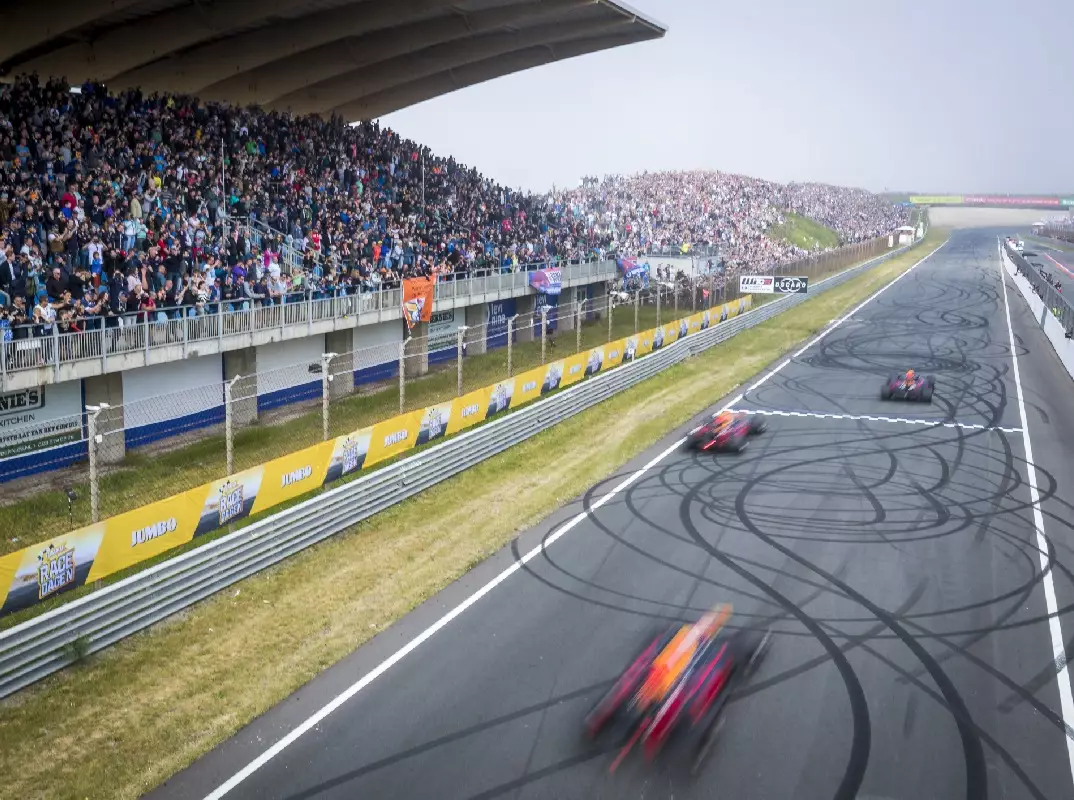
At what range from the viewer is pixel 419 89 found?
40000mm

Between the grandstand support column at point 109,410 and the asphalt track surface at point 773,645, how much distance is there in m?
8.32

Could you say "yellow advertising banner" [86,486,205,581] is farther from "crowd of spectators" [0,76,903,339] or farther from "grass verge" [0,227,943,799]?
"crowd of spectators" [0,76,903,339]

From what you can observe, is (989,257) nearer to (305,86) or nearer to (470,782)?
(305,86)

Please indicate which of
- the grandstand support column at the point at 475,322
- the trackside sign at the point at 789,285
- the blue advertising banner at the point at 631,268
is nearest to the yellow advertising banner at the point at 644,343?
the grandstand support column at the point at 475,322

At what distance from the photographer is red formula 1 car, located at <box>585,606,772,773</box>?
29.4 ft

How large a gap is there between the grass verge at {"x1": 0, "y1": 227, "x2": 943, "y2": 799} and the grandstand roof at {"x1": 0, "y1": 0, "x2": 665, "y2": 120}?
50.7 feet

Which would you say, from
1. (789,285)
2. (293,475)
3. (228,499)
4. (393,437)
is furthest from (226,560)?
(789,285)

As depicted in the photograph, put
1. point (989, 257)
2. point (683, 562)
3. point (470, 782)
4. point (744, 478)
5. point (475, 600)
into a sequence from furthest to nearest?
point (989, 257), point (744, 478), point (683, 562), point (475, 600), point (470, 782)

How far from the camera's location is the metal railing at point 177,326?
52.4ft

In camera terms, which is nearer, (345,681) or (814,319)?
(345,681)

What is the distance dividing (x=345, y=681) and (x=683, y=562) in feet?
18.3

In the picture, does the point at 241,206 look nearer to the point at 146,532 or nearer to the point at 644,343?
the point at 644,343

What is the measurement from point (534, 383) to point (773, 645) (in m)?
13.0

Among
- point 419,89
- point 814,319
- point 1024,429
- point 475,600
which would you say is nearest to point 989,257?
point 814,319
